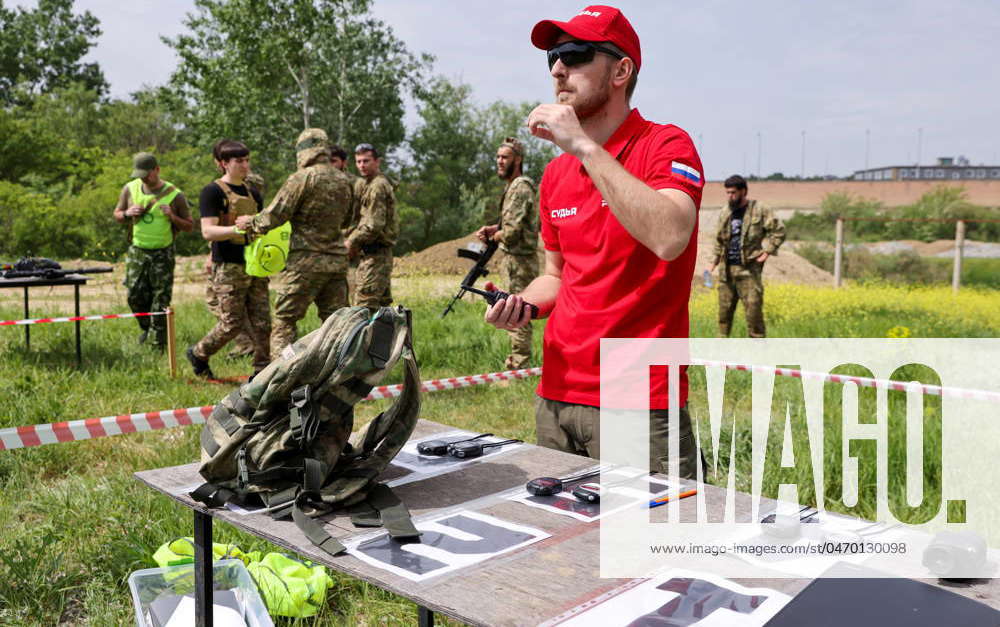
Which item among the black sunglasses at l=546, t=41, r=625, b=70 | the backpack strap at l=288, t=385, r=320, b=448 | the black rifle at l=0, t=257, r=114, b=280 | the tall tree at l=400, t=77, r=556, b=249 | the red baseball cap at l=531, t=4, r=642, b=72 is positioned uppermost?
the tall tree at l=400, t=77, r=556, b=249

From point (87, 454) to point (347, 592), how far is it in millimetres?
2779

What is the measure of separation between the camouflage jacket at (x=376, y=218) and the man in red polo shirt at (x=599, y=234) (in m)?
5.96

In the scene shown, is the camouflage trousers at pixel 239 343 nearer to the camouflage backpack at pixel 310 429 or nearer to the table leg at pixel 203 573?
the table leg at pixel 203 573

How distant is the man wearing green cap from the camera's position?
8.98 metres

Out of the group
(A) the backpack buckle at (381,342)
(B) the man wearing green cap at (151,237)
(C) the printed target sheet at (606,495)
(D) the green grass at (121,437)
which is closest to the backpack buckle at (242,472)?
(A) the backpack buckle at (381,342)

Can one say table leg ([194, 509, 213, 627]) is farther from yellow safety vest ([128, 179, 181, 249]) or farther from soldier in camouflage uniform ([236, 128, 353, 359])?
yellow safety vest ([128, 179, 181, 249])

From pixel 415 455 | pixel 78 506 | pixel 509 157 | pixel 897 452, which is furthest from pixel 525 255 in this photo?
pixel 415 455

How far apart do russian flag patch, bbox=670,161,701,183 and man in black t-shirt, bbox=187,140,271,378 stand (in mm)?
5666

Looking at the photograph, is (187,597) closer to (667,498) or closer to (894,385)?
(667,498)

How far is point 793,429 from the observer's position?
6.25m

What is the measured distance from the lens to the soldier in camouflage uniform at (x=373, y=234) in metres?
8.66

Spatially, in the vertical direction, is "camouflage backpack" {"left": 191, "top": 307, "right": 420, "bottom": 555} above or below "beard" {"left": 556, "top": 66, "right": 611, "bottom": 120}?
below

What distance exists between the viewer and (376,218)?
8.64 meters

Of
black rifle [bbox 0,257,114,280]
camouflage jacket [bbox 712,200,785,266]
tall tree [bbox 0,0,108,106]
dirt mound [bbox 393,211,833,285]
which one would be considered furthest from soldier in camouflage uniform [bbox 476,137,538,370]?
tall tree [bbox 0,0,108,106]
